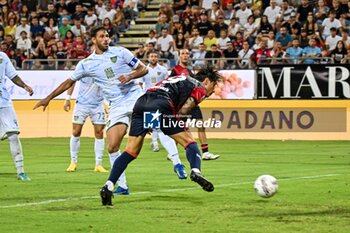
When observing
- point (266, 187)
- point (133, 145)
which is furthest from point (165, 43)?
point (266, 187)

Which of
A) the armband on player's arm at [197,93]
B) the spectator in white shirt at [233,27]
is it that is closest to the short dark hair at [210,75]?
the armband on player's arm at [197,93]

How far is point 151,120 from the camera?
41.0ft

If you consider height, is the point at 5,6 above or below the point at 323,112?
above

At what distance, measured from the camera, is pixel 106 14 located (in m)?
37.4

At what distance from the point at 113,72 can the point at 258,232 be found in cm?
497

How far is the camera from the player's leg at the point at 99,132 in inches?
→ 726

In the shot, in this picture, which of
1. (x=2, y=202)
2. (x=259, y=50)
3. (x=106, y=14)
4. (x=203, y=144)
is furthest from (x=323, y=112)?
(x=2, y=202)

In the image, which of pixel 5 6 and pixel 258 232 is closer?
pixel 258 232

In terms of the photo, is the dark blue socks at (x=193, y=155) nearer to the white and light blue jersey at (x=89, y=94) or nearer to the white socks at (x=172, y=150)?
the white socks at (x=172, y=150)

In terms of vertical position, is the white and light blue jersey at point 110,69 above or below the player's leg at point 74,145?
above

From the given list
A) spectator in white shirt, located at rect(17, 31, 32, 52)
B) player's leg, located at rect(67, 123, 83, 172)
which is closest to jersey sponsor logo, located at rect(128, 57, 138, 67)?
player's leg, located at rect(67, 123, 83, 172)

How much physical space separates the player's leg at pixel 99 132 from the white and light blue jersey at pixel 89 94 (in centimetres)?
16

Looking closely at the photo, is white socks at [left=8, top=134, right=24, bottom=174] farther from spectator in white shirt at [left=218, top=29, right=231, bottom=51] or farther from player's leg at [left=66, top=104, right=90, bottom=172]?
spectator in white shirt at [left=218, top=29, right=231, bottom=51]

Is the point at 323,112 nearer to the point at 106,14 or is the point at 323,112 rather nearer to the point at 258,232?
the point at 106,14
